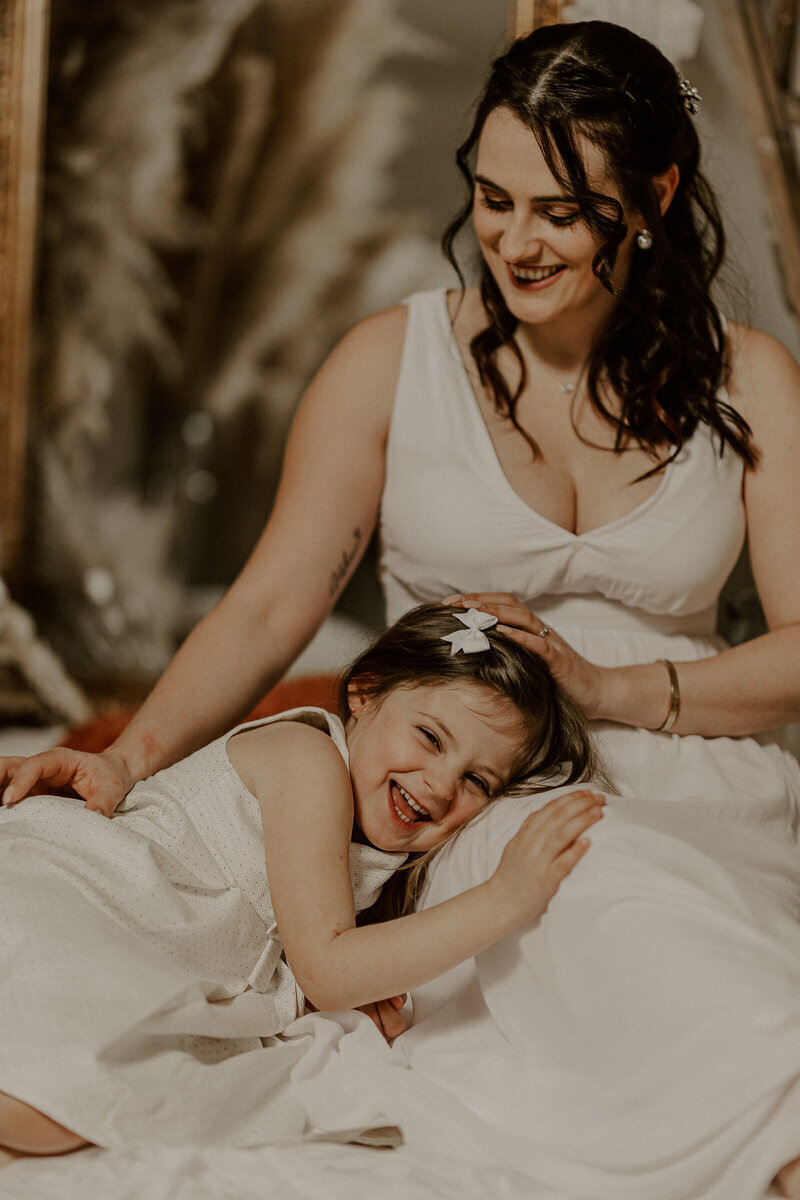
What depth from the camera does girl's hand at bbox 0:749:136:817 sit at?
1482 millimetres

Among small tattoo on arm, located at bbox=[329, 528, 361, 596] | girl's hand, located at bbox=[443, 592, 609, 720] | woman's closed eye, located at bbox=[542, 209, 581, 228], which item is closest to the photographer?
girl's hand, located at bbox=[443, 592, 609, 720]

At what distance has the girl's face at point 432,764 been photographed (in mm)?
1506

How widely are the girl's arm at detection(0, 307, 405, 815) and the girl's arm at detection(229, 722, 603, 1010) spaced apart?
0.76 feet

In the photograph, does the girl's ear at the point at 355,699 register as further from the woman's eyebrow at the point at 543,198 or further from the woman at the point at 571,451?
the woman's eyebrow at the point at 543,198

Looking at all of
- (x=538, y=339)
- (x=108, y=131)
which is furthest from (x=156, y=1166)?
(x=108, y=131)

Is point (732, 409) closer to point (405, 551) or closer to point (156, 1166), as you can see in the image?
point (405, 551)

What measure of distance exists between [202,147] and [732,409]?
6.01 ft

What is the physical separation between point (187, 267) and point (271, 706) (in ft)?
4.19

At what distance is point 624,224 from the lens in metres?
1.75

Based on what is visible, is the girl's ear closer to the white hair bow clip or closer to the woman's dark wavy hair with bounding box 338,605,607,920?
the woman's dark wavy hair with bounding box 338,605,607,920

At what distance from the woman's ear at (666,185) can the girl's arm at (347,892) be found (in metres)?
0.95

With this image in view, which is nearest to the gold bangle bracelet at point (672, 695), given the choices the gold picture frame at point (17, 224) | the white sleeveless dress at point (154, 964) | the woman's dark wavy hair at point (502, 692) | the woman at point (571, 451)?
the woman at point (571, 451)

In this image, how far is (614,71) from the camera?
169cm

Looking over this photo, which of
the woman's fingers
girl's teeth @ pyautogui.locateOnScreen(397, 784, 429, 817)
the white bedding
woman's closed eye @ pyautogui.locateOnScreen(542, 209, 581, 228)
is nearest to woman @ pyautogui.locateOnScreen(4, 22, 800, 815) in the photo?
woman's closed eye @ pyautogui.locateOnScreen(542, 209, 581, 228)
